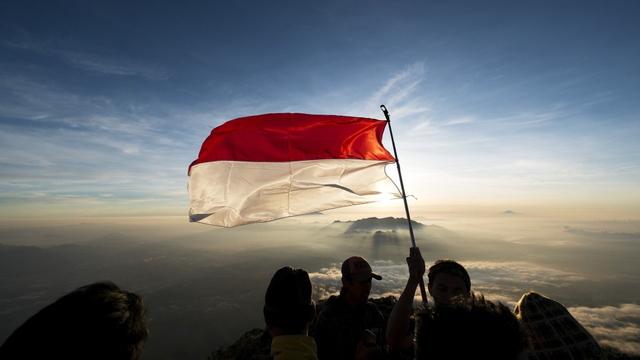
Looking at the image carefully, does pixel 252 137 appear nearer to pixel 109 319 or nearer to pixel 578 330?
pixel 109 319

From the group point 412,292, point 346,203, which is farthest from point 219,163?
point 412,292

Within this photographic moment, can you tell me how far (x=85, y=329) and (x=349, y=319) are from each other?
158 inches

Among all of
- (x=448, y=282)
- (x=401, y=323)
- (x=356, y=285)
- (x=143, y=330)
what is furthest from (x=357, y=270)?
(x=143, y=330)

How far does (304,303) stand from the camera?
294 cm

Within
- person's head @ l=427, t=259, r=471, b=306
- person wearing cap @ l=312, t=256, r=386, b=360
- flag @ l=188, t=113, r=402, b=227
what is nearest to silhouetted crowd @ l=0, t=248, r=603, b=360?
person's head @ l=427, t=259, r=471, b=306

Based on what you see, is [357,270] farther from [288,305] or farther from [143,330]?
[143,330]

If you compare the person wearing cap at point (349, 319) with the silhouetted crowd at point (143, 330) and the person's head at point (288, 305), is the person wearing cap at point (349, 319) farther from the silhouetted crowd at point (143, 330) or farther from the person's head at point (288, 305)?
the silhouetted crowd at point (143, 330)

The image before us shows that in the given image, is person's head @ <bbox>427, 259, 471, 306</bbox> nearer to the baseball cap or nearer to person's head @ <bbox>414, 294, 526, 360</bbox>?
the baseball cap

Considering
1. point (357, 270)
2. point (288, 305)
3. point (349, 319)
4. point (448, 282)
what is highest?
point (288, 305)

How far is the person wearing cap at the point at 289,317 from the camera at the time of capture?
Answer: 8.88ft

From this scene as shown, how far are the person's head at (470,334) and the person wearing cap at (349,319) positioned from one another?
8.81 feet

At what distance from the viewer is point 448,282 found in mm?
4496

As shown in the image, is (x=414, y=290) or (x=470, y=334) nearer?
(x=470, y=334)

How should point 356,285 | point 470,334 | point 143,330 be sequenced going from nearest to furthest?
1. point 470,334
2. point 143,330
3. point 356,285
